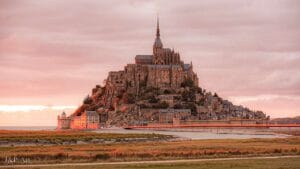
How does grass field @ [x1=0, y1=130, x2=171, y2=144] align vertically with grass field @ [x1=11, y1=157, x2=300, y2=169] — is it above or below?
above

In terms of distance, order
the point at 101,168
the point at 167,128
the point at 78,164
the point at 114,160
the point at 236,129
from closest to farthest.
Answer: the point at 101,168 < the point at 78,164 < the point at 114,160 < the point at 236,129 < the point at 167,128

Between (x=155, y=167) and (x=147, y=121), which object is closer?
(x=155, y=167)

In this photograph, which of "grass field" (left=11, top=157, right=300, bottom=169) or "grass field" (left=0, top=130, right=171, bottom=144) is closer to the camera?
"grass field" (left=11, top=157, right=300, bottom=169)

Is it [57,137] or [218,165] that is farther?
[57,137]

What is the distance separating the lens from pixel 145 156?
41.4 m

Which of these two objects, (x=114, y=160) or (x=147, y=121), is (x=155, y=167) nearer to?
(x=114, y=160)

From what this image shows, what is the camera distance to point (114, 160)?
3694cm

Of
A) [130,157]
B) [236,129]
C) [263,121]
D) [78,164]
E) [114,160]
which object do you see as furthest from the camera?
[263,121]

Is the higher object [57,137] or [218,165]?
[57,137]

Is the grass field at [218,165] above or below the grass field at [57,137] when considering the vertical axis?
below

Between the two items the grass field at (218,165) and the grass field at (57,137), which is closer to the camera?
the grass field at (218,165)

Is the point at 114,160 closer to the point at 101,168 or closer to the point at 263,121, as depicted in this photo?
the point at 101,168

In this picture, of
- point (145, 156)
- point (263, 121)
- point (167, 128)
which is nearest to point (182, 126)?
point (167, 128)

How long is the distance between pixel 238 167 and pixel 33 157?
1653 centimetres
